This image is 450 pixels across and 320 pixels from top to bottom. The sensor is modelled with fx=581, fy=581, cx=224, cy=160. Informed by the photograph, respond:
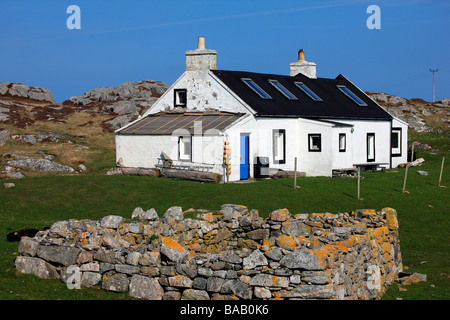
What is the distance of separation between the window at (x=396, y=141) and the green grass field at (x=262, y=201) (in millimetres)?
8583

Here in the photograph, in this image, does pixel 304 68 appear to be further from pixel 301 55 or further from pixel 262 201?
pixel 262 201

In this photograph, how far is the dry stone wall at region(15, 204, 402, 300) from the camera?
45.7 feet

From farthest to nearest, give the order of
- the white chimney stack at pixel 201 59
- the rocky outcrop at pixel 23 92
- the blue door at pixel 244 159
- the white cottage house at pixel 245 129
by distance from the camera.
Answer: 1. the rocky outcrop at pixel 23 92
2. the white chimney stack at pixel 201 59
3. the blue door at pixel 244 159
4. the white cottage house at pixel 245 129

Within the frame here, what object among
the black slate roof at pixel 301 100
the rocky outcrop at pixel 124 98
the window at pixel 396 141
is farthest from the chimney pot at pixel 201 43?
the rocky outcrop at pixel 124 98

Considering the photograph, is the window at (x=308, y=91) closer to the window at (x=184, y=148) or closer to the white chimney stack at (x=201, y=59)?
the white chimney stack at (x=201, y=59)

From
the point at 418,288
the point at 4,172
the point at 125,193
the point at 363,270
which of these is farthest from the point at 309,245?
the point at 4,172

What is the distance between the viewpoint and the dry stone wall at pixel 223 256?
1393 cm

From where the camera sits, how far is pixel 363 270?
16.3 meters

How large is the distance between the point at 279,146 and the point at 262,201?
12.0 meters

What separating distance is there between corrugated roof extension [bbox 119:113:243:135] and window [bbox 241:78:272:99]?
12.0 ft

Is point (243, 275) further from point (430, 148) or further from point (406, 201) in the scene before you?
point (430, 148)

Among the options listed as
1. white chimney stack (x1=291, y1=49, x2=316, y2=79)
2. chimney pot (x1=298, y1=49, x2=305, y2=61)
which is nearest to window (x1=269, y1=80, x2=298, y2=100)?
white chimney stack (x1=291, y1=49, x2=316, y2=79)

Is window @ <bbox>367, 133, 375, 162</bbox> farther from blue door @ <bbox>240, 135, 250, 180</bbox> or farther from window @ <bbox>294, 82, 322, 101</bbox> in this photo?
blue door @ <bbox>240, 135, 250, 180</bbox>

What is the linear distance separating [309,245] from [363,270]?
197cm
